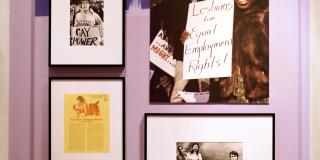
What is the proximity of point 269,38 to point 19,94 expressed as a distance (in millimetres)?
1001

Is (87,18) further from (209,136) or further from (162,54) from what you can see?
(209,136)

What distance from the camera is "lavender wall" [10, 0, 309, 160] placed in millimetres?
1522

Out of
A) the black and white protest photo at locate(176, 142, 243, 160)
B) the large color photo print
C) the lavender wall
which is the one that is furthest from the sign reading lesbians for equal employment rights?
the black and white protest photo at locate(176, 142, 243, 160)

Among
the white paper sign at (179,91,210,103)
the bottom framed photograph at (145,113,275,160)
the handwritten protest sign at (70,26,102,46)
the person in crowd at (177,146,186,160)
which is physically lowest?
the person in crowd at (177,146,186,160)

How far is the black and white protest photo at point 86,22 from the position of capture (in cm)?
152

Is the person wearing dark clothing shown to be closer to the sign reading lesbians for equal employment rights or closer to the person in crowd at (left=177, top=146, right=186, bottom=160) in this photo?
the sign reading lesbians for equal employment rights

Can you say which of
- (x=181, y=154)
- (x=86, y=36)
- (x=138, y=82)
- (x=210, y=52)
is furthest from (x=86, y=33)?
(x=181, y=154)

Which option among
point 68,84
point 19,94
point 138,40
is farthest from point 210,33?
point 19,94

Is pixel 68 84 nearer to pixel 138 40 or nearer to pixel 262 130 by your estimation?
pixel 138 40

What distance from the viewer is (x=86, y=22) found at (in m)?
1.53

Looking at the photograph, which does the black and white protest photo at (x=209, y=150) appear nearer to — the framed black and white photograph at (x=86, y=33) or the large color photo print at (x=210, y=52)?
the large color photo print at (x=210, y=52)

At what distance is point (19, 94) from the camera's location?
1.54 metres

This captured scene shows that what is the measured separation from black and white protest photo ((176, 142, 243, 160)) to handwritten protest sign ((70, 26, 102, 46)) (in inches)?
20.2

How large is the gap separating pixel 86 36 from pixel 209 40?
478 mm
